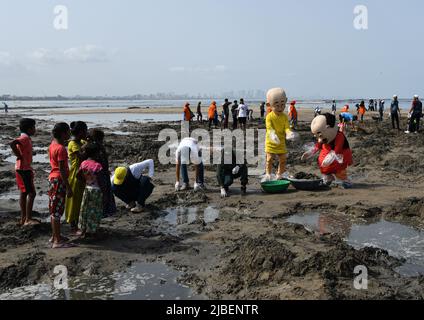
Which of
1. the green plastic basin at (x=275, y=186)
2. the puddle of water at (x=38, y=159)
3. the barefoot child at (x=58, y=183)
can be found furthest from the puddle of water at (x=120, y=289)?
the puddle of water at (x=38, y=159)

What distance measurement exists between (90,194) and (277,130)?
193 inches

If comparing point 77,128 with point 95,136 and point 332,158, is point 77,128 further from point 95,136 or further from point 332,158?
point 332,158

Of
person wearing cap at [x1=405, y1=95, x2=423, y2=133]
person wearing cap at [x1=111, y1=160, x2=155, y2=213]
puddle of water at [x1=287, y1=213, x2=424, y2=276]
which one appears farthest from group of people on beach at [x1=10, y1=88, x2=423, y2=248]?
person wearing cap at [x1=405, y1=95, x2=423, y2=133]

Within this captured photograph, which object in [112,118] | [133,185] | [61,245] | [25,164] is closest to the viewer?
[61,245]

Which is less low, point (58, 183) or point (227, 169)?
point (58, 183)

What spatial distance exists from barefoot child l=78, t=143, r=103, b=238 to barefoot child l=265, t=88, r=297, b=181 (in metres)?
4.38

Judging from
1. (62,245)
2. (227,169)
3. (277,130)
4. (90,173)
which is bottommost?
(62,245)

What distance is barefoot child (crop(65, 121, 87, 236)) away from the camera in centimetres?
594

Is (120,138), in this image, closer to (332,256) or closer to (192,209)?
(192,209)

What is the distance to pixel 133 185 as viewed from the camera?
24.2 feet

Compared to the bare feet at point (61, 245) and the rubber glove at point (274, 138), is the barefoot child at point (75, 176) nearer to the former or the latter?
the bare feet at point (61, 245)

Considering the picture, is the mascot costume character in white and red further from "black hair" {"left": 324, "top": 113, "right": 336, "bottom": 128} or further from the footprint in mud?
the footprint in mud

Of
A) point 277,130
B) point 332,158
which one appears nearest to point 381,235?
point 332,158

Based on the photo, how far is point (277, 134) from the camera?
30.6 ft
